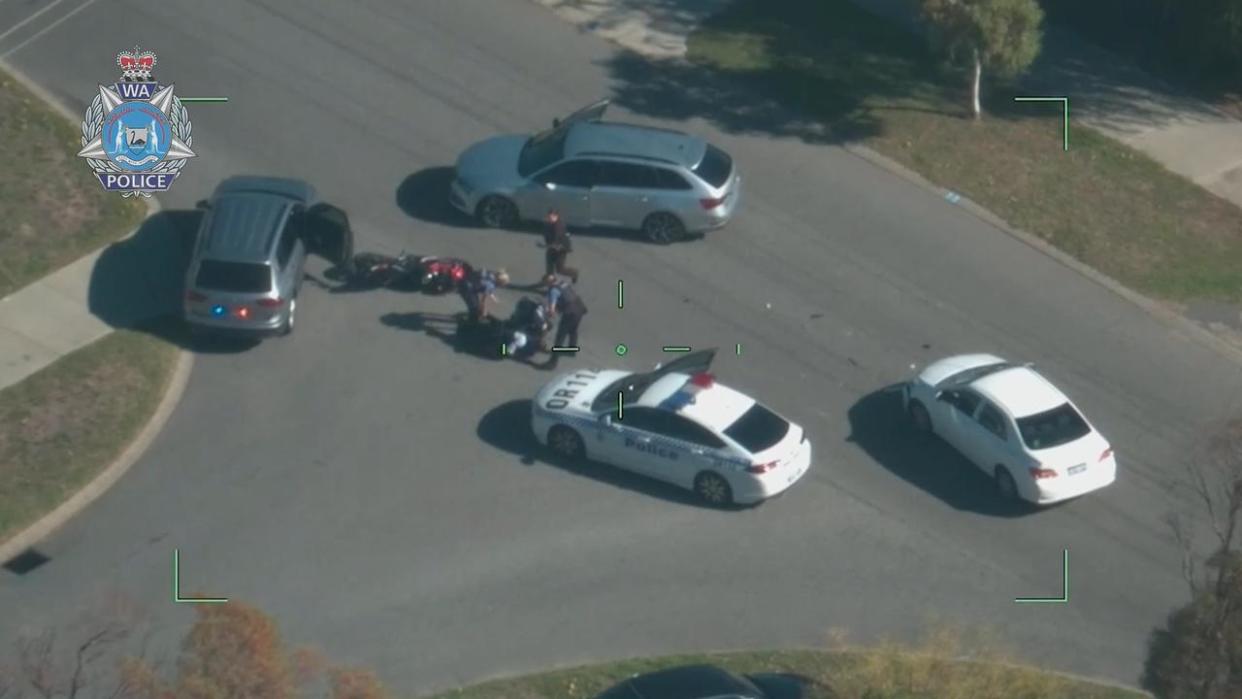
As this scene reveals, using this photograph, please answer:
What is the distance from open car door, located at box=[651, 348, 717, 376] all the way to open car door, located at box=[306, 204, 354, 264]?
5549 millimetres

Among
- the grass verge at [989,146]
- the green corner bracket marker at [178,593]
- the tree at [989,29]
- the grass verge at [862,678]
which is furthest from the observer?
the tree at [989,29]

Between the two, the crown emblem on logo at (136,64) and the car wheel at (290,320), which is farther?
the crown emblem on logo at (136,64)

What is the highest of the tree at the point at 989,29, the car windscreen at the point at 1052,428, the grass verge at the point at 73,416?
the tree at the point at 989,29

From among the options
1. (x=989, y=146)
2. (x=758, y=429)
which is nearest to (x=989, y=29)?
(x=989, y=146)

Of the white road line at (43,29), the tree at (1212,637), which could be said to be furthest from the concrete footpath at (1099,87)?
the tree at (1212,637)

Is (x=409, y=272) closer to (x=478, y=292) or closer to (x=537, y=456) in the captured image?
(x=478, y=292)

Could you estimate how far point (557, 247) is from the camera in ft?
91.1

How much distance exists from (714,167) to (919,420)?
5.73m

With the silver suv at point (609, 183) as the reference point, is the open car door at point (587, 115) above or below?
above

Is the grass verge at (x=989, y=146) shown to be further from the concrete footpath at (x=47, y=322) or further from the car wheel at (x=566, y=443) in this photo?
the concrete footpath at (x=47, y=322)

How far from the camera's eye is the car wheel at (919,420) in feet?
85.3

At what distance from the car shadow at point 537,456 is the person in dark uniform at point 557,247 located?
107 inches

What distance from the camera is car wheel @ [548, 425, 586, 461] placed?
25031 millimetres

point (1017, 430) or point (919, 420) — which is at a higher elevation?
point (1017, 430)
